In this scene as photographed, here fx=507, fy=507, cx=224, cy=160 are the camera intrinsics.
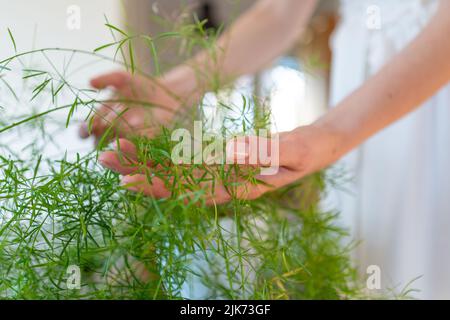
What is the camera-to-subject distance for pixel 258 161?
32 cm

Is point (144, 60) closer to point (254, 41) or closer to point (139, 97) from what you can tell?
point (139, 97)

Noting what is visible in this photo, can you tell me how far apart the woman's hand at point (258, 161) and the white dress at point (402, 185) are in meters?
0.18

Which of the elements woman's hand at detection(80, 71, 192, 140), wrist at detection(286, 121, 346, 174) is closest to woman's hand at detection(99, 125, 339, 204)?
wrist at detection(286, 121, 346, 174)

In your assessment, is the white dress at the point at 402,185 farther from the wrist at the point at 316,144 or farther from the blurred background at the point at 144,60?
the wrist at the point at 316,144

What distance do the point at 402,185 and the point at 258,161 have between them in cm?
34

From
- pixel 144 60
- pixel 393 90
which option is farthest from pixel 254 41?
pixel 393 90

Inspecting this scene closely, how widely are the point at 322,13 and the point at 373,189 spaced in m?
1.48

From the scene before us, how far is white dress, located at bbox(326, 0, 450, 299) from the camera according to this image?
0.57 m

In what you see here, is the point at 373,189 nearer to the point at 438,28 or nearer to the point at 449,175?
the point at 449,175

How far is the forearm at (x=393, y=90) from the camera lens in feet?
1.29

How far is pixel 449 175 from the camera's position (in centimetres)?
57

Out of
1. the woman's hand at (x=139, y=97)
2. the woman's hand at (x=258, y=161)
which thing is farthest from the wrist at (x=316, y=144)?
the woman's hand at (x=139, y=97)

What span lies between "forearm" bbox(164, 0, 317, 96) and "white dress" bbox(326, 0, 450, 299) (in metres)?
0.10
